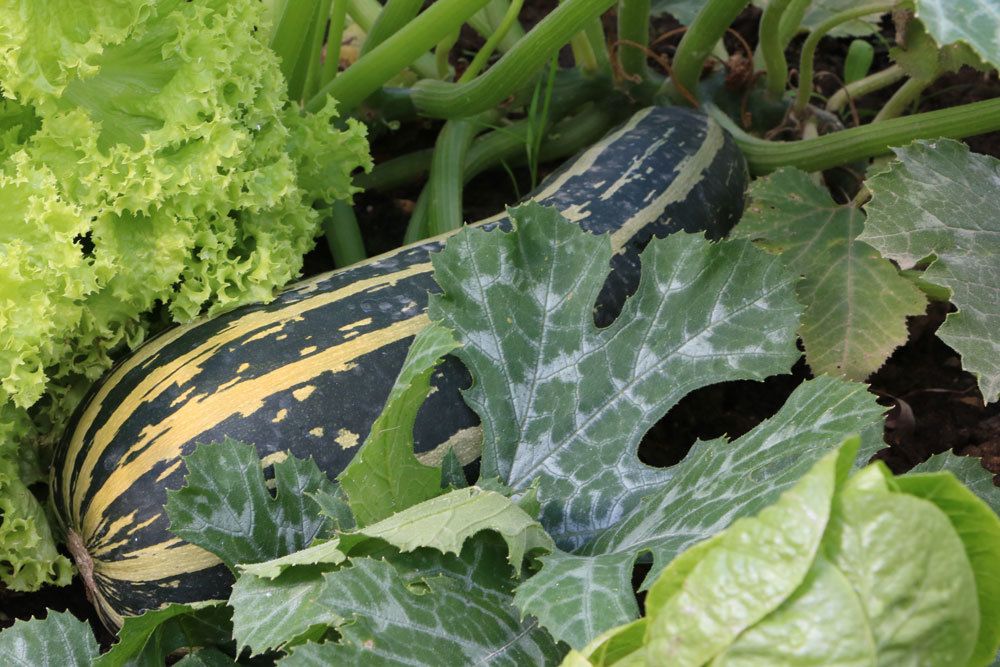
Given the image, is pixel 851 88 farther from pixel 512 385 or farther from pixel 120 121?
pixel 120 121

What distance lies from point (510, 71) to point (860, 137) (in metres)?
0.69

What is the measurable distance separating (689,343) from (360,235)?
32.9 inches

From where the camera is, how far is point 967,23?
4.11ft

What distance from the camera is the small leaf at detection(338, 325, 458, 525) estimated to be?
131 cm

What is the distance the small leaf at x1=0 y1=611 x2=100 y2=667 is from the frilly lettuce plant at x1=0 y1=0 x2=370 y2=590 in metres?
0.24

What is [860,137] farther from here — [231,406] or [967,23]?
[231,406]

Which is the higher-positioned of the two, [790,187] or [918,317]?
[790,187]

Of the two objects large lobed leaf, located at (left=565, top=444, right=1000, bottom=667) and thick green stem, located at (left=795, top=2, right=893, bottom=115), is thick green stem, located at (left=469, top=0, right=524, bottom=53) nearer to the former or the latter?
thick green stem, located at (left=795, top=2, right=893, bottom=115)

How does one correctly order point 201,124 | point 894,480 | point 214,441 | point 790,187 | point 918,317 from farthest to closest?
point 918,317, point 790,187, point 201,124, point 214,441, point 894,480

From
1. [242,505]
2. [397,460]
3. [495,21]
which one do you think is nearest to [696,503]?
[397,460]

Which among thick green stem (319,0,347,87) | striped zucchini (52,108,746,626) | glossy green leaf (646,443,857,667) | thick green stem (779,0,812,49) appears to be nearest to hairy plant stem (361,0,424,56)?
thick green stem (319,0,347,87)

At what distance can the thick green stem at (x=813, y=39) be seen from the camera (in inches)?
81.4

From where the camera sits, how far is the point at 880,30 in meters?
2.74

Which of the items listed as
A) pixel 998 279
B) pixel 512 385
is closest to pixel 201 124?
pixel 512 385
